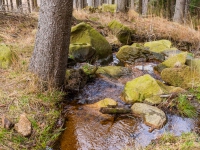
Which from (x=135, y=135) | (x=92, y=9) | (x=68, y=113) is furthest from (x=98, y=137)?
(x=92, y=9)

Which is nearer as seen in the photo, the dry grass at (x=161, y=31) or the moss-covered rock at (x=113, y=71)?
the moss-covered rock at (x=113, y=71)

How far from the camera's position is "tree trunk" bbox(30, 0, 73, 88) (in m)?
3.30

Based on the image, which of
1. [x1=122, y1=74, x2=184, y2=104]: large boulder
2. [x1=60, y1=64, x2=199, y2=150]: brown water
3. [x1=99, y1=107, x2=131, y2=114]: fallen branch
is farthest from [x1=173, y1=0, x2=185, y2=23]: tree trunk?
[x1=99, y1=107, x2=131, y2=114]: fallen branch

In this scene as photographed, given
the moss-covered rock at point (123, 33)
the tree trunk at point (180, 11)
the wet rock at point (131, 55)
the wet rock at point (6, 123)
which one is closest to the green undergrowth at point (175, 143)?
the wet rock at point (6, 123)

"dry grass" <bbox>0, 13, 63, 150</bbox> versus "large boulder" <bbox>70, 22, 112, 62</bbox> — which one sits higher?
"large boulder" <bbox>70, 22, 112, 62</bbox>

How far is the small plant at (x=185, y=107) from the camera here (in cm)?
368

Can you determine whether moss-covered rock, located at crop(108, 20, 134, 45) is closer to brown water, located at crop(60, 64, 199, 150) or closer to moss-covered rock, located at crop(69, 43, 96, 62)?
moss-covered rock, located at crop(69, 43, 96, 62)

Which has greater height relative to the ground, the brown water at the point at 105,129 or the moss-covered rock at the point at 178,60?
the moss-covered rock at the point at 178,60

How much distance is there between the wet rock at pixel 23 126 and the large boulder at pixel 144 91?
1889mm

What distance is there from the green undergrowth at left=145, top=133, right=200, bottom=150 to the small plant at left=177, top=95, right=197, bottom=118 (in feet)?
2.66

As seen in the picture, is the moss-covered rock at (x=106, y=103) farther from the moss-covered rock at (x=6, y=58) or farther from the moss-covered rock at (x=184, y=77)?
the moss-covered rock at (x=6, y=58)

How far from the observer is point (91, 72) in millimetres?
4688

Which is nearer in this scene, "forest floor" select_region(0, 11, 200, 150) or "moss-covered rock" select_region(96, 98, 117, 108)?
"forest floor" select_region(0, 11, 200, 150)

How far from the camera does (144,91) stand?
13.2 ft
